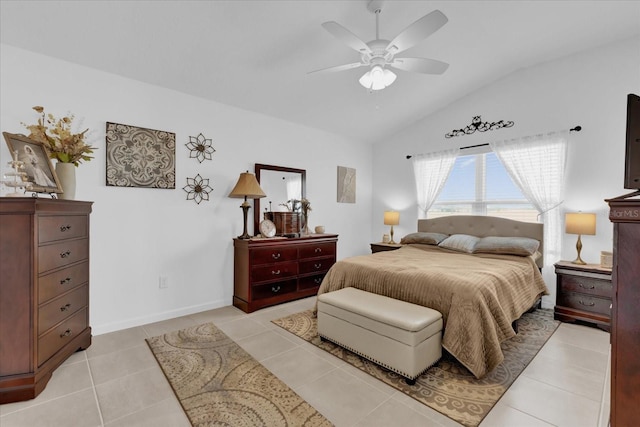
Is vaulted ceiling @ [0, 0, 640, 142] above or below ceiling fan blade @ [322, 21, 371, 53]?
above

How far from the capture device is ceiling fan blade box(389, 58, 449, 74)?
243 centimetres

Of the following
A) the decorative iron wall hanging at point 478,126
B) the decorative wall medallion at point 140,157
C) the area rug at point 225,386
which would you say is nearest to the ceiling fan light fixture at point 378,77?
the decorative wall medallion at point 140,157

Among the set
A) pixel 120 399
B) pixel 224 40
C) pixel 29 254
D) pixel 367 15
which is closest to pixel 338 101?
pixel 367 15

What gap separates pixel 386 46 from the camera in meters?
2.28

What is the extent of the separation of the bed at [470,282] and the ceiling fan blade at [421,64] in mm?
1751

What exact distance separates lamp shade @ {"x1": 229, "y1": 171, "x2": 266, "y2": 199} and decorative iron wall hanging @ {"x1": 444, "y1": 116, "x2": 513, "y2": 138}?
311 cm

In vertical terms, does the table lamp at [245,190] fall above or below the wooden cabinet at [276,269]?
above

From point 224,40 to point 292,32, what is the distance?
0.63m

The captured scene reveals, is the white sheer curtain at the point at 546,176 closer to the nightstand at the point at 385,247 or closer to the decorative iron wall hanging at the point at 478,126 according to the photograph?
the decorative iron wall hanging at the point at 478,126

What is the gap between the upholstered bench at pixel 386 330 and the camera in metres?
1.99

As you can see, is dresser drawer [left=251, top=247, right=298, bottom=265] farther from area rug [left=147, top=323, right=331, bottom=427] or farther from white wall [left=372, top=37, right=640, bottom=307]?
white wall [left=372, top=37, right=640, bottom=307]

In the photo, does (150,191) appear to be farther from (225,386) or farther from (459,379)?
(459,379)

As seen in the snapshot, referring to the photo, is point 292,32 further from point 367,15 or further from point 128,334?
point 128,334

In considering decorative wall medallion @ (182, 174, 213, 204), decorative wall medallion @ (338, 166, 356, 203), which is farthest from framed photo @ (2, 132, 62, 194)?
decorative wall medallion @ (338, 166, 356, 203)
